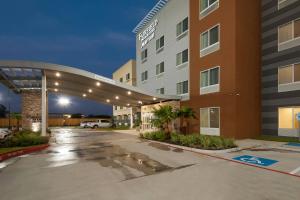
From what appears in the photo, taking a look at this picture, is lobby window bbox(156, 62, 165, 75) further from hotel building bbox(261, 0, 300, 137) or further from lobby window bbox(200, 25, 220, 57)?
hotel building bbox(261, 0, 300, 137)

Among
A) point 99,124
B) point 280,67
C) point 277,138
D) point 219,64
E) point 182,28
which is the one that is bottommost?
point 99,124

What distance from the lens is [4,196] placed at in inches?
258

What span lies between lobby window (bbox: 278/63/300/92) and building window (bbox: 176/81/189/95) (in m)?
9.55

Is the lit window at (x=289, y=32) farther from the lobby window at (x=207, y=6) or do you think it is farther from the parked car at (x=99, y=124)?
the parked car at (x=99, y=124)

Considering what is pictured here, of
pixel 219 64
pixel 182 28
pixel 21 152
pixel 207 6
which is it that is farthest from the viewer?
pixel 182 28

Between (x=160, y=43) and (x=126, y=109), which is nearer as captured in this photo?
(x=160, y=43)

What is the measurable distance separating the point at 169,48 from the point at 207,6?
841 cm

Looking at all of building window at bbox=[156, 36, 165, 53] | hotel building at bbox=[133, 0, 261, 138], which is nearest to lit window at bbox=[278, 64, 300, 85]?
hotel building at bbox=[133, 0, 261, 138]

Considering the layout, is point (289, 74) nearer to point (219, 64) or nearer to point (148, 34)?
point (219, 64)

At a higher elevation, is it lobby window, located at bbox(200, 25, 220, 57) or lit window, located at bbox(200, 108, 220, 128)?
lobby window, located at bbox(200, 25, 220, 57)

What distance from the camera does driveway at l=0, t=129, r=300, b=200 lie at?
639 cm

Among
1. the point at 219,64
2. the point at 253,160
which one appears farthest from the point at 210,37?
the point at 253,160

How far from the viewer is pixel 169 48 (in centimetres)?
2881

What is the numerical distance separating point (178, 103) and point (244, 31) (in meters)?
10.4
